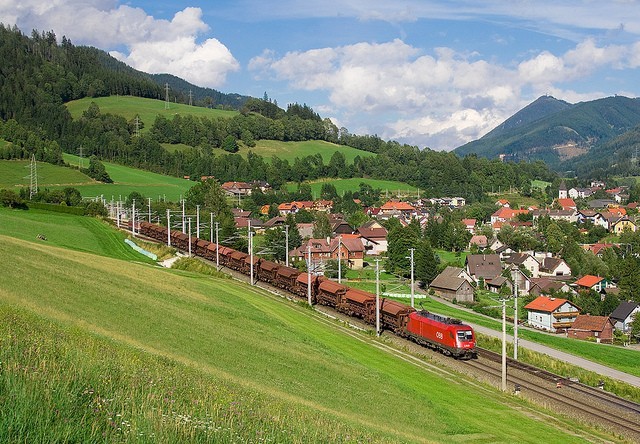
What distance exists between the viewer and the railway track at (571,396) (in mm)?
32500

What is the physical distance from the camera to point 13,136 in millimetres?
163500

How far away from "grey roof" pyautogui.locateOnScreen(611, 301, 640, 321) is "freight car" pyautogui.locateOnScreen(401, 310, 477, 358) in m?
46.5

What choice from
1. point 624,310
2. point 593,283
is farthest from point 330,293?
point 593,283

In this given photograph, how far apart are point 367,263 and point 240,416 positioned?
340 feet

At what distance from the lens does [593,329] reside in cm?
7594

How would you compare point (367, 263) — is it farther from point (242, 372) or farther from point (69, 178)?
point (242, 372)

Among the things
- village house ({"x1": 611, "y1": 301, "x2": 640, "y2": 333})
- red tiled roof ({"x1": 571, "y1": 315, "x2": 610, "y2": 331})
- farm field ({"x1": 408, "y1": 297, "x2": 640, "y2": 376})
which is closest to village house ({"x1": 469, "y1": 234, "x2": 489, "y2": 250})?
village house ({"x1": 611, "y1": 301, "x2": 640, "y2": 333})

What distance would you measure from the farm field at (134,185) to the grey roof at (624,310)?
10653cm

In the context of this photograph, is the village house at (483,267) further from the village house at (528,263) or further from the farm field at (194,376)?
the farm field at (194,376)

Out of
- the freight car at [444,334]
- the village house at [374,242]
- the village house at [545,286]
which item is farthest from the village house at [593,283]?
the freight car at [444,334]

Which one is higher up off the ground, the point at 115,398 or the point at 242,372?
the point at 115,398

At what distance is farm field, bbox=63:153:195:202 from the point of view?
5935 inches

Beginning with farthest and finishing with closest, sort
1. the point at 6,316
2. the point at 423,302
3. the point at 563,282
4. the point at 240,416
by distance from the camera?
the point at 563,282 → the point at 423,302 → the point at 6,316 → the point at 240,416

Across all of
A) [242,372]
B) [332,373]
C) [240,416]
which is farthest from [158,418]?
[332,373]
